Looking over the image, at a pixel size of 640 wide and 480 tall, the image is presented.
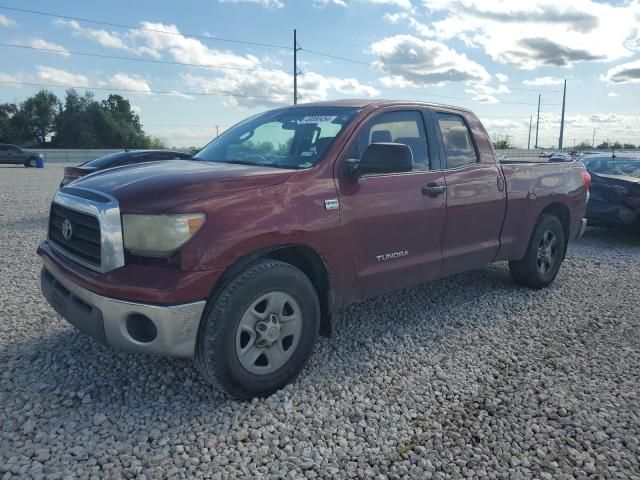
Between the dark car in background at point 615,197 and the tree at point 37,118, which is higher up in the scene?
the tree at point 37,118

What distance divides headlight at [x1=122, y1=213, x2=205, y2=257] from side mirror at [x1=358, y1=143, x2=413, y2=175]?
1246mm

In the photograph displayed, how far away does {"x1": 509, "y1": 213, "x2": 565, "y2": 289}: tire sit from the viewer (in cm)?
538

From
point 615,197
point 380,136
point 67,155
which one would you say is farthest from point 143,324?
point 67,155

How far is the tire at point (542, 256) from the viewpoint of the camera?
5375 millimetres

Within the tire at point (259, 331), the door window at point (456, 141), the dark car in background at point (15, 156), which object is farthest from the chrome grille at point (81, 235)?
the dark car in background at point (15, 156)

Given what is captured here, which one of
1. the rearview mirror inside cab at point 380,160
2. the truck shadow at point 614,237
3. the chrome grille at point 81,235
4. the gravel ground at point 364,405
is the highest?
the rearview mirror inside cab at point 380,160

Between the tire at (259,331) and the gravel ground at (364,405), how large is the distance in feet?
0.55

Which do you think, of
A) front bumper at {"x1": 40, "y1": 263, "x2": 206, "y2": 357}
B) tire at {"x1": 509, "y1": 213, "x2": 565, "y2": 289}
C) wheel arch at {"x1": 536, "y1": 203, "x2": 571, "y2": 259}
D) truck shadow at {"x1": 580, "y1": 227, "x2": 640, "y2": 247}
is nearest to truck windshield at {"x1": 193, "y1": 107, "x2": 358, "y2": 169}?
front bumper at {"x1": 40, "y1": 263, "x2": 206, "y2": 357}

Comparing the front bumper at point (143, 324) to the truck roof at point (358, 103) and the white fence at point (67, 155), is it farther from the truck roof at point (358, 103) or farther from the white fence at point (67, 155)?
the white fence at point (67, 155)

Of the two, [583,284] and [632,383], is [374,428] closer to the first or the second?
[632,383]

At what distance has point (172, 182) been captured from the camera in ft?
9.62

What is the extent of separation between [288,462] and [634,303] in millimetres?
4428

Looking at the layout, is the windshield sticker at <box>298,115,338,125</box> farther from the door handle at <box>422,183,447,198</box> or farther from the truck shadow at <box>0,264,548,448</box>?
the truck shadow at <box>0,264,548,448</box>

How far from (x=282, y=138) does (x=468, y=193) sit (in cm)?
170
